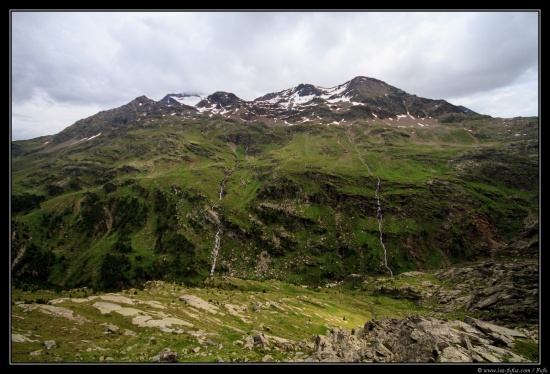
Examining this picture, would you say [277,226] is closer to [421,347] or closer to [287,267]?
[287,267]

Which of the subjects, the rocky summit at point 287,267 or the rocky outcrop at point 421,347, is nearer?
the rocky outcrop at point 421,347

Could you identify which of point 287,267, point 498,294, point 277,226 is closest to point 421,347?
point 498,294

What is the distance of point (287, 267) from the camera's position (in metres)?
123

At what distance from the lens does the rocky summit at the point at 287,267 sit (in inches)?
978

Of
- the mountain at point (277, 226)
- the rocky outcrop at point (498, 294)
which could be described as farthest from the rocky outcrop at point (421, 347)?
the mountain at point (277, 226)

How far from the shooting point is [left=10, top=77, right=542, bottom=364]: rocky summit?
81.5 ft

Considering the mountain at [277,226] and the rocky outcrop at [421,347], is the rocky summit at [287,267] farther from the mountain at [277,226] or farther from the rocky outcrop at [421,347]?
the mountain at [277,226]

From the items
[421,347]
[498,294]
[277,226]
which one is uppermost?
[277,226]

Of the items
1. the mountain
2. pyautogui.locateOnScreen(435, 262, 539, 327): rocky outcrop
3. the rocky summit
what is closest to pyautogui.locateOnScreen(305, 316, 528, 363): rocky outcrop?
the rocky summit

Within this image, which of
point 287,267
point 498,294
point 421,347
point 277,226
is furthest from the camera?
point 277,226

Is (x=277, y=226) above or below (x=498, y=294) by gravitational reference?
above
